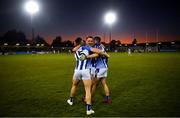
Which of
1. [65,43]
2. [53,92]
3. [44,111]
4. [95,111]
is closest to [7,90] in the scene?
[53,92]

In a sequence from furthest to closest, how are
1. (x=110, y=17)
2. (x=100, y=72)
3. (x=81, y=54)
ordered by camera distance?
(x=110, y=17) → (x=100, y=72) → (x=81, y=54)

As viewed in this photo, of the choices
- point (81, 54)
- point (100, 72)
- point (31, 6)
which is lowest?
point (100, 72)

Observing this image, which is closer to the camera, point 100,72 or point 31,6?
point 100,72

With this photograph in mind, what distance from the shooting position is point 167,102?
859cm

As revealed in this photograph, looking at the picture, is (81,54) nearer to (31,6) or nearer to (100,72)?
(100,72)

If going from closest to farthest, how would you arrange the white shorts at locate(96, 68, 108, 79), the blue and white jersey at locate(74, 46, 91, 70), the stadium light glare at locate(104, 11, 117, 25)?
the blue and white jersey at locate(74, 46, 91, 70)
the white shorts at locate(96, 68, 108, 79)
the stadium light glare at locate(104, 11, 117, 25)

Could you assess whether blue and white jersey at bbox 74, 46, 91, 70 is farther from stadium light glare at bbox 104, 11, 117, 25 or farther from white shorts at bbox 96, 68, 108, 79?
stadium light glare at bbox 104, 11, 117, 25

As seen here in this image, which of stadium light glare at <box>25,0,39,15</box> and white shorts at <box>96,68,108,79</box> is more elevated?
stadium light glare at <box>25,0,39,15</box>

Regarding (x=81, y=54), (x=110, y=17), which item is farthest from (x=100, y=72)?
(x=110, y=17)

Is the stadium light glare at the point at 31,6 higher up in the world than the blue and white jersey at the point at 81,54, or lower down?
higher up

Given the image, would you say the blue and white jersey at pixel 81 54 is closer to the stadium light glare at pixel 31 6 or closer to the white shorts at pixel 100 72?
the white shorts at pixel 100 72

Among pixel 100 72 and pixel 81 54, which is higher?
pixel 81 54

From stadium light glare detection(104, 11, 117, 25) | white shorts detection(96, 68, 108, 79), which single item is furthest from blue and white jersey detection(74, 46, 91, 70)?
stadium light glare detection(104, 11, 117, 25)

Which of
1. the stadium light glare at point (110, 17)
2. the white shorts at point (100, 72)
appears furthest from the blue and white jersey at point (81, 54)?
the stadium light glare at point (110, 17)
